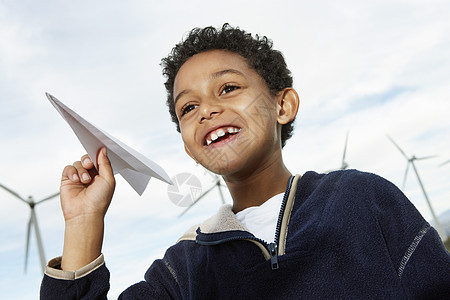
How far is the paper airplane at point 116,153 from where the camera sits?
1.87 meters

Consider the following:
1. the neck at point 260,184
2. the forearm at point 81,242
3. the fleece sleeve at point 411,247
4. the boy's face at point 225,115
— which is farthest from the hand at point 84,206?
the fleece sleeve at point 411,247

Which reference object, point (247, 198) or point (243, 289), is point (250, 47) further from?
point (243, 289)

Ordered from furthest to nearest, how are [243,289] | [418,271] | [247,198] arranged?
[247,198], [243,289], [418,271]

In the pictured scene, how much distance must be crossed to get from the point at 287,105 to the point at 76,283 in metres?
1.52

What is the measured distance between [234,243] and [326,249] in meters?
0.45

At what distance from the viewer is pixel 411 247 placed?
1.96 m

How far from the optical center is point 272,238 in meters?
2.22

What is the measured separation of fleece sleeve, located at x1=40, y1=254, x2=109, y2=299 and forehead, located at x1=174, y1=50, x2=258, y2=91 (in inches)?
42.3

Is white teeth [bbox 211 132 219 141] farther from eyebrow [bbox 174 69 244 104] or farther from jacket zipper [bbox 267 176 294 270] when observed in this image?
jacket zipper [bbox 267 176 294 270]

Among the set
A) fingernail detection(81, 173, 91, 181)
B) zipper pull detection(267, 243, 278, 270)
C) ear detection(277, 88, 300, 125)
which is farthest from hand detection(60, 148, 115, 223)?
ear detection(277, 88, 300, 125)

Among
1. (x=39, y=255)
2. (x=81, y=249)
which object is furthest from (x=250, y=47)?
(x=39, y=255)

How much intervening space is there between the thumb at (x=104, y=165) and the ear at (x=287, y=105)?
3.35 ft

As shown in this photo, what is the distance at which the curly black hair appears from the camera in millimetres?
2717

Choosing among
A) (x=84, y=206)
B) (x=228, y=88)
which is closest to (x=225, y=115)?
(x=228, y=88)
